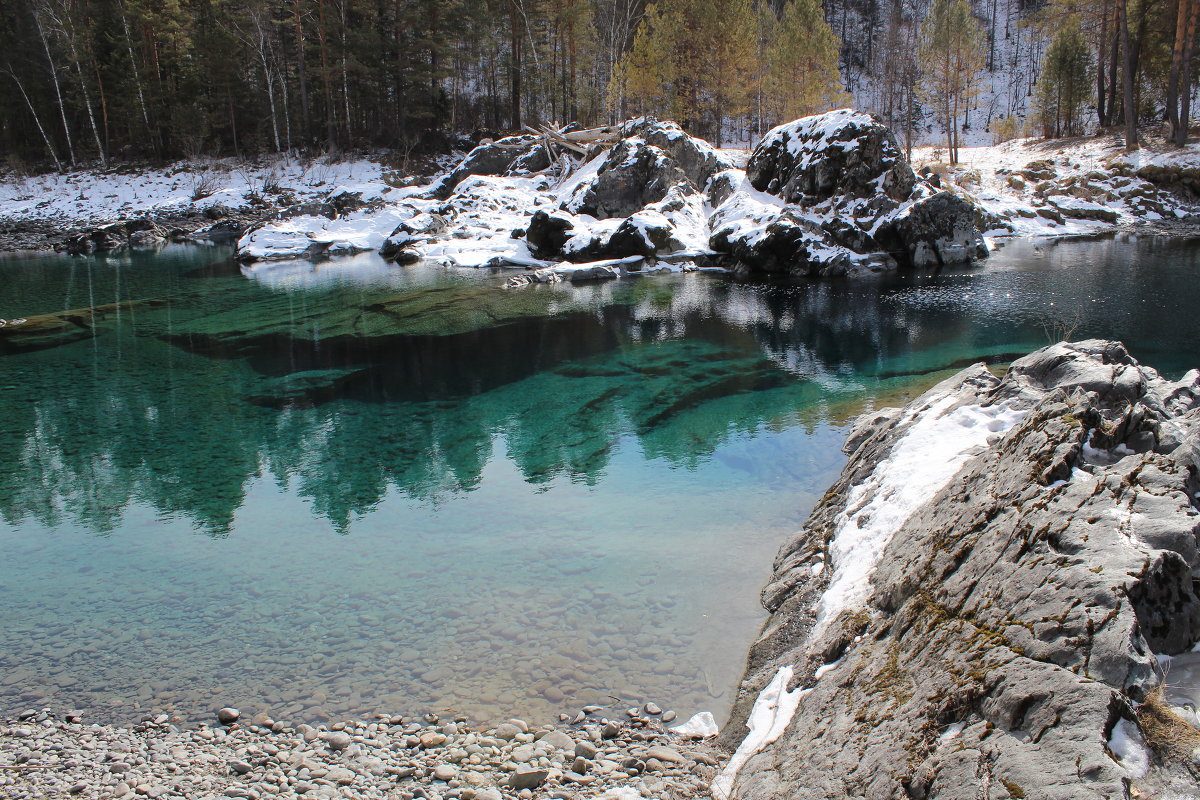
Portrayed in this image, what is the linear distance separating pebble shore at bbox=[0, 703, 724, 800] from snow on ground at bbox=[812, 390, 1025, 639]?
73.1 inches

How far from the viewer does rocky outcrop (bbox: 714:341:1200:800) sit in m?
3.10

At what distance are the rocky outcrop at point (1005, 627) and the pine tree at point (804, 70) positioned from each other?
51.9 metres

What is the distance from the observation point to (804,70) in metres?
54.5

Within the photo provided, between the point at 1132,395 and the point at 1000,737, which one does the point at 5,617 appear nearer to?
the point at 1000,737

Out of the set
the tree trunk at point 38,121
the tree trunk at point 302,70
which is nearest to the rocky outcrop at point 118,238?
→ the tree trunk at point 302,70

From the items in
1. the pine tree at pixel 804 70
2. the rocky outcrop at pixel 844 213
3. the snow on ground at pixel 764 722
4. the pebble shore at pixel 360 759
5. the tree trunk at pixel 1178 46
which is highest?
the pine tree at pixel 804 70

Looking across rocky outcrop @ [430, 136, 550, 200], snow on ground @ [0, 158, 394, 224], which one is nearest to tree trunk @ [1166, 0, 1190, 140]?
rocky outcrop @ [430, 136, 550, 200]

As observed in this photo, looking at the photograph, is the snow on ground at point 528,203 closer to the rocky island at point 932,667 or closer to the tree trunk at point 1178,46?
the tree trunk at point 1178,46

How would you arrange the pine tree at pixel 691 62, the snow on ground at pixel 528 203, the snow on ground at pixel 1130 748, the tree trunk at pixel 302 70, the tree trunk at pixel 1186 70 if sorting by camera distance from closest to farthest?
the snow on ground at pixel 1130 748 → the snow on ground at pixel 528 203 → the tree trunk at pixel 1186 70 → the pine tree at pixel 691 62 → the tree trunk at pixel 302 70

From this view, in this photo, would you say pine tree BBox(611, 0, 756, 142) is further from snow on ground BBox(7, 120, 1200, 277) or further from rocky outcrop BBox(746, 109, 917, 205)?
rocky outcrop BBox(746, 109, 917, 205)

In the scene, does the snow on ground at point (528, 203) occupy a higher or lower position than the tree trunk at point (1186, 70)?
lower

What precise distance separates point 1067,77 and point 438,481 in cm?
6040

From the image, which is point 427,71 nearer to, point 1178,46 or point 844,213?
point 844,213

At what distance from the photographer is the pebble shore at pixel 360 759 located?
4.96 m
